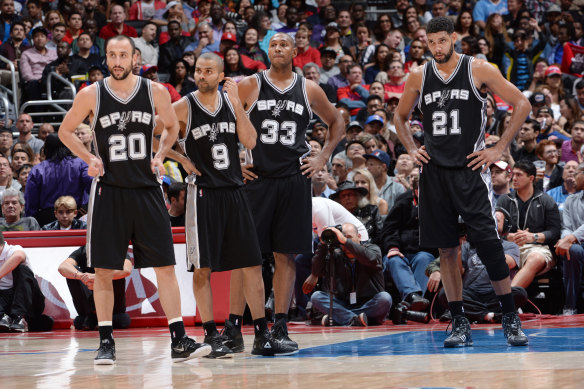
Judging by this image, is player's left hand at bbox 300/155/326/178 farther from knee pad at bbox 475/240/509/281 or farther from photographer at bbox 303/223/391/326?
photographer at bbox 303/223/391/326

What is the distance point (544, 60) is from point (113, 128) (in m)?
11.0

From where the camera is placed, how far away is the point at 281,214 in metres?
6.24

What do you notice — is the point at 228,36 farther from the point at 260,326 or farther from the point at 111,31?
the point at 260,326

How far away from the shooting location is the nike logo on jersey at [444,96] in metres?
6.12

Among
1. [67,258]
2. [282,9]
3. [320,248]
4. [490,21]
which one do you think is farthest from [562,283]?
[282,9]

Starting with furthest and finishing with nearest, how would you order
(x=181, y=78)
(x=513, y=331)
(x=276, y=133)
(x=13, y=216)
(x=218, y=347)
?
(x=181, y=78)
(x=13, y=216)
(x=276, y=133)
(x=513, y=331)
(x=218, y=347)

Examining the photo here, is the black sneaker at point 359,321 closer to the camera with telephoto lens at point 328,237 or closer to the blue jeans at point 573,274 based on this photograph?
the camera with telephoto lens at point 328,237

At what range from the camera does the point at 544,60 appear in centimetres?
1499

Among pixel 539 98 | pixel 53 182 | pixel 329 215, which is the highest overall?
pixel 539 98

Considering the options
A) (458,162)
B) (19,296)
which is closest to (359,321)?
(458,162)

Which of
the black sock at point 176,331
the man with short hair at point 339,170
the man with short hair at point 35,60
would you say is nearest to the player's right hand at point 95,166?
the black sock at point 176,331

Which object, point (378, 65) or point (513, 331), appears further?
point (378, 65)

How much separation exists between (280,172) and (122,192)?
46.5 inches

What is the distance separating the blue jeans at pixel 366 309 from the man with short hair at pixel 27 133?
5939mm
